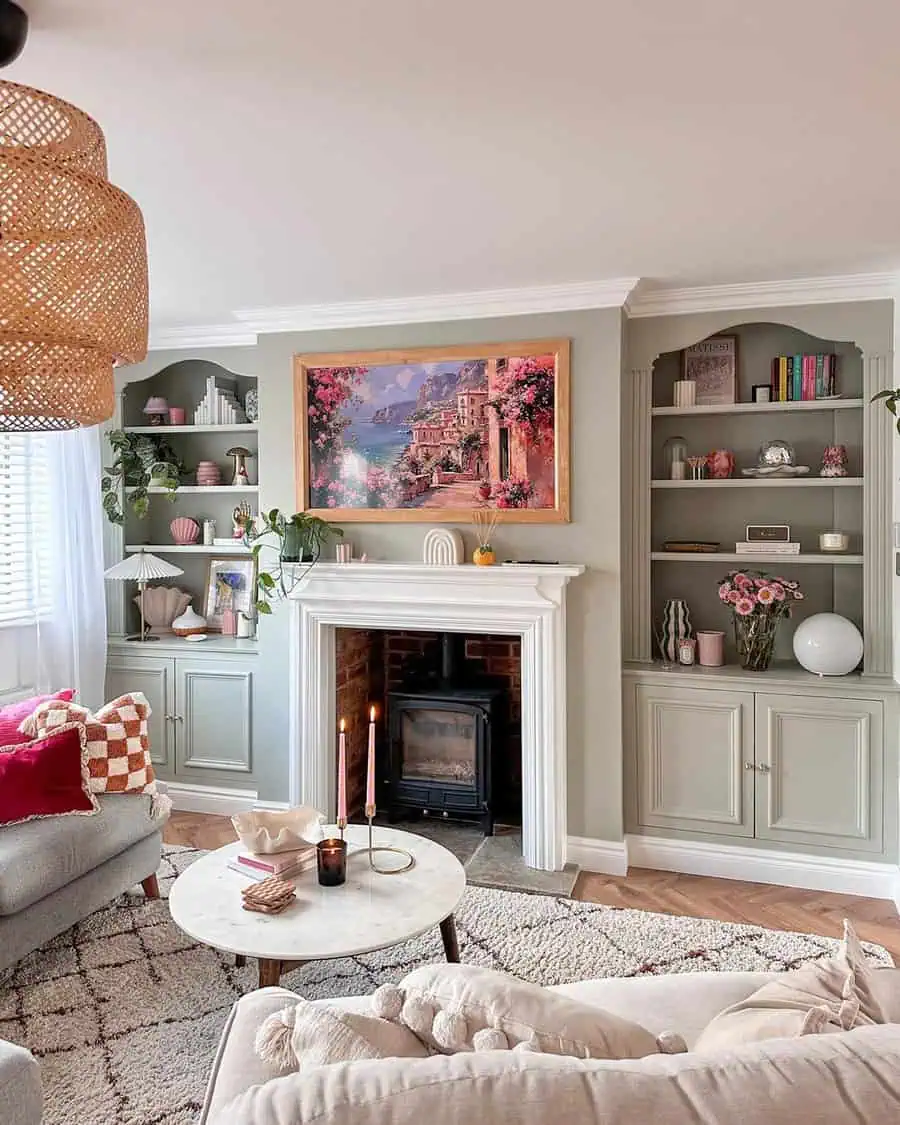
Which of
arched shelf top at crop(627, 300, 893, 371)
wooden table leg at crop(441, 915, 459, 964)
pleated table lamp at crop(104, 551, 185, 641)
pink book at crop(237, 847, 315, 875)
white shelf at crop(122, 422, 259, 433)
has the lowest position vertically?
wooden table leg at crop(441, 915, 459, 964)

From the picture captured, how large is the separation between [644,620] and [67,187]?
3.16 meters

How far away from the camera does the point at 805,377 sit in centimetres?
385

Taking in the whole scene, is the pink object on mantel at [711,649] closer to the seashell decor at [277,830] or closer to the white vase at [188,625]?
the seashell decor at [277,830]

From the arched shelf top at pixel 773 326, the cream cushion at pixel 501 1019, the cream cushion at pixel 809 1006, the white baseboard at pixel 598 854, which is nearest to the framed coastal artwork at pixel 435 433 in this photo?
the arched shelf top at pixel 773 326

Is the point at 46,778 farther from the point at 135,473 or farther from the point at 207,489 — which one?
the point at 135,473

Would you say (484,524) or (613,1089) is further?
A: (484,524)

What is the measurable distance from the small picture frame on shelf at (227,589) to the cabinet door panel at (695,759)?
230 cm

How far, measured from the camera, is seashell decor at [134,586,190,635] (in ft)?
16.3

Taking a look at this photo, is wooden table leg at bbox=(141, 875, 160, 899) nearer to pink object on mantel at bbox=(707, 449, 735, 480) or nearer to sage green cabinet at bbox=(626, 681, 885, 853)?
sage green cabinet at bbox=(626, 681, 885, 853)

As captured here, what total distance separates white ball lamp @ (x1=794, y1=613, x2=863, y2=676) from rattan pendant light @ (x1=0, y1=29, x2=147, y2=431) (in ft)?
10.3

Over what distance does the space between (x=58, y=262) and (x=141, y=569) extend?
3460mm

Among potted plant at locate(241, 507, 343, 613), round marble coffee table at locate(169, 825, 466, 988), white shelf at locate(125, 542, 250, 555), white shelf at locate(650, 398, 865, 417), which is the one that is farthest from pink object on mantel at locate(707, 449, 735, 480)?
white shelf at locate(125, 542, 250, 555)

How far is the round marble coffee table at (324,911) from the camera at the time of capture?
7.41 feet

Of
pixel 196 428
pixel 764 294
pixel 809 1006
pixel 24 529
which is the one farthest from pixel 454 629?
pixel 809 1006
